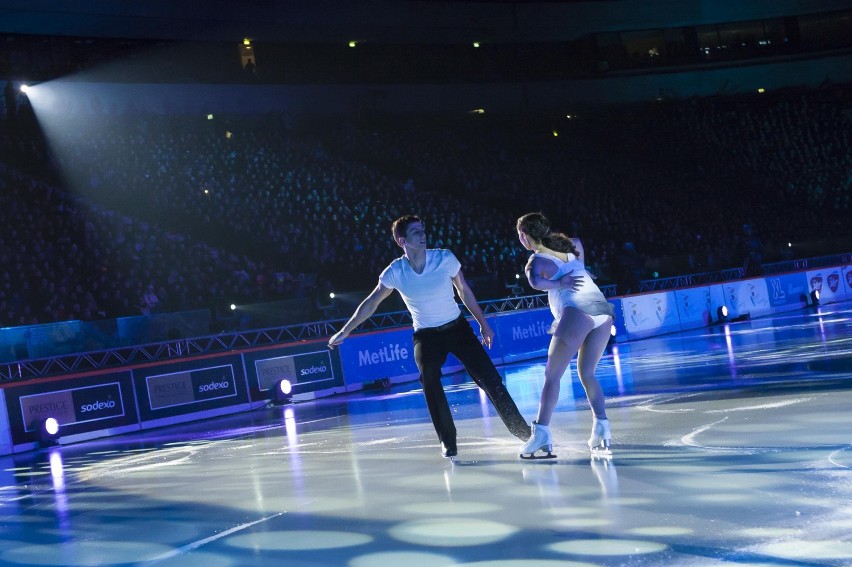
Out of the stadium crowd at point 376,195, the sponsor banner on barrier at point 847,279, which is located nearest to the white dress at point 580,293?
the stadium crowd at point 376,195

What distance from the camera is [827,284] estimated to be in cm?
3269

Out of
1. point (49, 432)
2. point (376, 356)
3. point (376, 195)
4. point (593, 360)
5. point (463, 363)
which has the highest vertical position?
point (376, 195)

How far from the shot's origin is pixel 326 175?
32750 millimetres

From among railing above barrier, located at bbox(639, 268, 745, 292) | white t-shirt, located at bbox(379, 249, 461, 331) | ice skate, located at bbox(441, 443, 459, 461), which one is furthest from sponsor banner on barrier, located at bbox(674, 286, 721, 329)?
white t-shirt, located at bbox(379, 249, 461, 331)

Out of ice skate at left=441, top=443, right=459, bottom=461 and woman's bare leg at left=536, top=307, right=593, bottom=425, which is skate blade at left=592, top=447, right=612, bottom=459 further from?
ice skate at left=441, top=443, right=459, bottom=461

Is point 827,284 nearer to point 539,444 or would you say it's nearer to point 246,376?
point 246,376

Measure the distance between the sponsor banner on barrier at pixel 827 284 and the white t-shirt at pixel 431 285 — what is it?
2670 cm

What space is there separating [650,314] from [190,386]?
551 inches

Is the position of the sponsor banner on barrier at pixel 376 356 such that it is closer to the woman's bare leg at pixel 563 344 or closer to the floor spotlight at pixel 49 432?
the floor spotlight at pixel 49 432

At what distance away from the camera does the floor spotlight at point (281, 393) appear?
760 inches

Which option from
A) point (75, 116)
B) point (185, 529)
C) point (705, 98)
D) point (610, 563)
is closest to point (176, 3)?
point (75, 116)

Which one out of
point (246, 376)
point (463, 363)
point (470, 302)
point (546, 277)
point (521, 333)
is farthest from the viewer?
point (521, 333)

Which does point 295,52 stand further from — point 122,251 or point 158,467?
point 158,467

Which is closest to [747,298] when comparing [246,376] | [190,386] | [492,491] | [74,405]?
[246,376]
